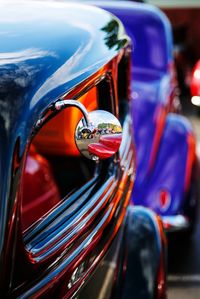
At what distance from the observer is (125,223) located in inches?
90.4

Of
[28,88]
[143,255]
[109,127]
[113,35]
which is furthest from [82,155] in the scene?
[143,255]

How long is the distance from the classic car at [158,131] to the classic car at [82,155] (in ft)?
3.34

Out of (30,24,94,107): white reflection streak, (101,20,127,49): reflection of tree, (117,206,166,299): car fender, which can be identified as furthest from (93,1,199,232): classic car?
(30,24,94,107): white reflection streak

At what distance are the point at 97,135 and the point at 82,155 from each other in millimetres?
209

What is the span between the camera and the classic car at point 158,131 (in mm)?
3438

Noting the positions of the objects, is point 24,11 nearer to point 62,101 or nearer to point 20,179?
point 62,101

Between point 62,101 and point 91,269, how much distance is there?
46 centimetres

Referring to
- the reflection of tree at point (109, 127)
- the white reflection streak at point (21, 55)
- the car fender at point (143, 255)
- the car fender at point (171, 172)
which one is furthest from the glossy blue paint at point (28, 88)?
the car fender at point (171, 172)

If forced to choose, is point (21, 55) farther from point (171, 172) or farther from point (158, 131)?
point (158, 131)

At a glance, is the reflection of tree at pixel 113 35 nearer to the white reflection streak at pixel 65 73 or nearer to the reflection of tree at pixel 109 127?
the white reflection streak at pixel 65 73

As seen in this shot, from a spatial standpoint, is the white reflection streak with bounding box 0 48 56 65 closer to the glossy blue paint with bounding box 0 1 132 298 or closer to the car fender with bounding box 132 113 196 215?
the glossy blue paint with bounding box 0 1 132 298

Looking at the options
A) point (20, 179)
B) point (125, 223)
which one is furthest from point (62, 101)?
point (125, 223)

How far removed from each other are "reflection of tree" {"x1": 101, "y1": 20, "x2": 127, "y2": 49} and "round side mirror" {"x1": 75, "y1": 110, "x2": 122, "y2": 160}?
0.51m

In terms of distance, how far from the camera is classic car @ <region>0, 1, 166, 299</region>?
1.32 metres
